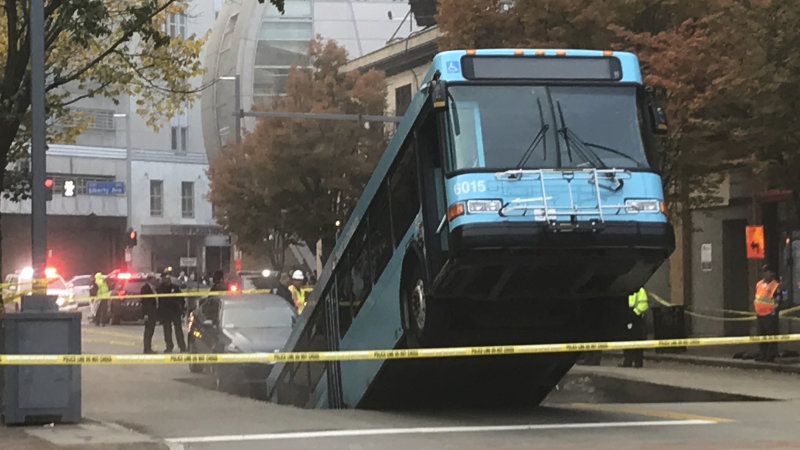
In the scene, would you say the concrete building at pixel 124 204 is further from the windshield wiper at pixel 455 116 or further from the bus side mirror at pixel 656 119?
the bus side mirror at pixel 656 119

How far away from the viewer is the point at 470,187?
39.9 feet

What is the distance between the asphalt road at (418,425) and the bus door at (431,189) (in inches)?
70.8

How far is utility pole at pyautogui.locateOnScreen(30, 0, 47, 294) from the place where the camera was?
41.2 feet

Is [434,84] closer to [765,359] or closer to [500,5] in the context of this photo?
[765,359]

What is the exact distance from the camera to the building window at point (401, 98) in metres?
51.8

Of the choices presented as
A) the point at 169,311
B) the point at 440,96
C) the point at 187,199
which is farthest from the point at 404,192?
the point at 187,199

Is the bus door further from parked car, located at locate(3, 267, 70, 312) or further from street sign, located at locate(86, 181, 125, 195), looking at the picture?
street sign, located at locate(86, 181, 125, 195)

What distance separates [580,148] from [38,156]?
5402 mm

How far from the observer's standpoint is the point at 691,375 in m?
21.9

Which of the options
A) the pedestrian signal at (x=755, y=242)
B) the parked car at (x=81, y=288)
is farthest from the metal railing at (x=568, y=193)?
the parked car at (x=81, y=288)

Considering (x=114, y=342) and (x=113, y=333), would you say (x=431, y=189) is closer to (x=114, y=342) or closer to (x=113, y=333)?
(x=114, y=342)

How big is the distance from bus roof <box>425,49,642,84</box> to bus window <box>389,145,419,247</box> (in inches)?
38.2

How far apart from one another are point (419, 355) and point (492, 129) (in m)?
2.39

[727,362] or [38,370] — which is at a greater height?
[38,370]
